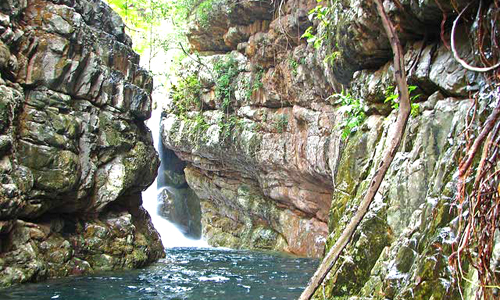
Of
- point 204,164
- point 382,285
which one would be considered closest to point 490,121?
point 382,285

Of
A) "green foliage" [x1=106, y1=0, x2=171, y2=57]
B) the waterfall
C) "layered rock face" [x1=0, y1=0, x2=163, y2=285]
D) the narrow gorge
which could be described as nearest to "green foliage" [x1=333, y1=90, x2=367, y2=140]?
the narrow gorge

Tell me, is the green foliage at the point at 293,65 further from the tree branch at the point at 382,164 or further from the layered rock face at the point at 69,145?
the tree branch at the point at 382,164

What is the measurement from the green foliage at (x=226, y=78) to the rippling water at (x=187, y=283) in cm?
684

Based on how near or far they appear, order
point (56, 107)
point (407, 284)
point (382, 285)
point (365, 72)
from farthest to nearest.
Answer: point (56, 107)
point (365, 72)
point (382, 285)
point (407, 284)

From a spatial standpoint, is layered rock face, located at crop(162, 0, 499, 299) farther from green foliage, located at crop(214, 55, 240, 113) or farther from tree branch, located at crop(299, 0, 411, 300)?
tree branch, located at crop(299, 0, 411, 300)

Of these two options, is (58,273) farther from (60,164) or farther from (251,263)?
(251,263)

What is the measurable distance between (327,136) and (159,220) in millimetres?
10427

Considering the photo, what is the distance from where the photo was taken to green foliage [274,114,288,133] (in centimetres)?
1502

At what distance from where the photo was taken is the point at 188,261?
12641 mm

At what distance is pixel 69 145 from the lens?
10.3 metres

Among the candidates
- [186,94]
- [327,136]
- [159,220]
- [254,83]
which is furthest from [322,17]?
[159,220]

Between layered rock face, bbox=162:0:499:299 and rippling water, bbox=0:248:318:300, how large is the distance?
276cm

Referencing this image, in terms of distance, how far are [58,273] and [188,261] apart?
13.3ft

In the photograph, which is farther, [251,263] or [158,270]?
[251,263]
